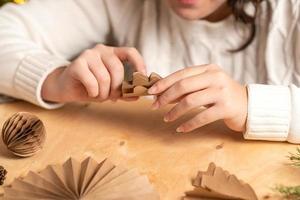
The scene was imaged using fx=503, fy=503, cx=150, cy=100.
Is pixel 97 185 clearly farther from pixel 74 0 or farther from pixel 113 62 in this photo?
pixel 74 0

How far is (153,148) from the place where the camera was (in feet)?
2.71

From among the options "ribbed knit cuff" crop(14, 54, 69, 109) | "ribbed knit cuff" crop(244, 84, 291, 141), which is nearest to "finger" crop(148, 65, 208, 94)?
"ribbed knit cuff" crop(244, 84, 291, 141)

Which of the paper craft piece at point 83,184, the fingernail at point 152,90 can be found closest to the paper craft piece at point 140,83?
the fingernail at point 152,90

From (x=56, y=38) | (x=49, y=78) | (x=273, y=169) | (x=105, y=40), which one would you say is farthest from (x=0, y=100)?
(x=273, y=169)

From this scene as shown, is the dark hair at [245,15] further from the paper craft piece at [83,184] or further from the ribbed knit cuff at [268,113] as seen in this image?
the paper craft piece at [83,184]

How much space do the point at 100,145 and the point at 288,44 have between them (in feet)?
1.77

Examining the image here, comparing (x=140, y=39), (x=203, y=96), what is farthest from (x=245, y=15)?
(x=203, y=96)

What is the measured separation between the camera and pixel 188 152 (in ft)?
2.68

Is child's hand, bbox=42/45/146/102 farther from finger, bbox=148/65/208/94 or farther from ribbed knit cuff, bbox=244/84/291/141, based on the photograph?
ribbed knit cuff, bbox=244/84/291/141

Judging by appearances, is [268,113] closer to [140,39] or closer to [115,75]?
[115,75]

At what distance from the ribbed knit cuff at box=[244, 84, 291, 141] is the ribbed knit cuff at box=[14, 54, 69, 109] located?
36cm

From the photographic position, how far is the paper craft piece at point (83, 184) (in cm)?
67

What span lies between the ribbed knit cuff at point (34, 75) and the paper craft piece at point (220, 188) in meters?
0.36

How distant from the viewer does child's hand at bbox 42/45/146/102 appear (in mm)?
874
